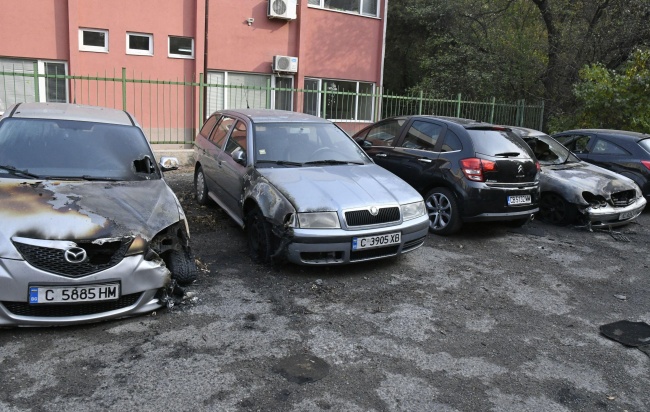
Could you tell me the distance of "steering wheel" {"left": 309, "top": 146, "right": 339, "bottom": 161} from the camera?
21.9 feet

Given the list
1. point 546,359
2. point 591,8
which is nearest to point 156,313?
point 546,359

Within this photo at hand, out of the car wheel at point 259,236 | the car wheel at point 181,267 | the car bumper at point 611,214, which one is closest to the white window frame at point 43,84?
the car wheel at point 259,236

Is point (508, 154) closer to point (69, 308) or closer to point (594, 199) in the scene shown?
point (594, 199)

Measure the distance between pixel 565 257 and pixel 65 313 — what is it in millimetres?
5875

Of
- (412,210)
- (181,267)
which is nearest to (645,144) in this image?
(412,210)

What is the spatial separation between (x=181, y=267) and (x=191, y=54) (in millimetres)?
11279

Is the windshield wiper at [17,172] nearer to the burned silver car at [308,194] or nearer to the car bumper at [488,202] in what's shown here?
the burned silver car at [308,194]

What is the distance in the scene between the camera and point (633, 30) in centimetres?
1688

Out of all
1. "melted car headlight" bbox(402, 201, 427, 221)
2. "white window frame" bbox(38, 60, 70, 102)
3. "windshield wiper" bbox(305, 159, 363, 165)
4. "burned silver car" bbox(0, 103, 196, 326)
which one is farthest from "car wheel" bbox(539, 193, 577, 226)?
"white window frame" bbox(38, 60, 70, 102)

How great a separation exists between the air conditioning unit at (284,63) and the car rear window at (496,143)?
366 inches

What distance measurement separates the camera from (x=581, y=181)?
8492 millimetres

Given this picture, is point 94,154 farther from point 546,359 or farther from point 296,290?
point 546,359

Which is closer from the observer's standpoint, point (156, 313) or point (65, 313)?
point (65, 313)

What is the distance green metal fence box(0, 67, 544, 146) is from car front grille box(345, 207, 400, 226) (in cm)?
785
